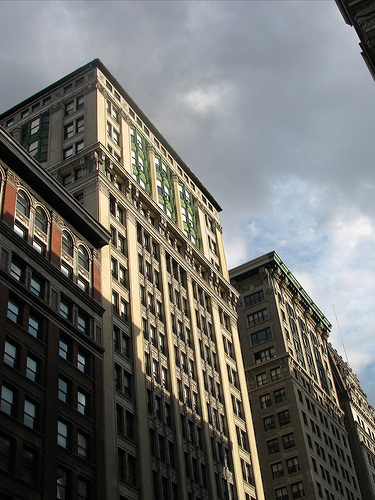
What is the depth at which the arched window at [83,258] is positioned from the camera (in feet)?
198

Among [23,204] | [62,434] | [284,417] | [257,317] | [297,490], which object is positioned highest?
[257,317]

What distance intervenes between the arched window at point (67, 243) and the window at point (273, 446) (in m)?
49.7

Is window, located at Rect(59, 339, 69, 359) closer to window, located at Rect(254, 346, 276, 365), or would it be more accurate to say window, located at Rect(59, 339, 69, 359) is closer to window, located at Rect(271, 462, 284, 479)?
window, located at Rect(271, 462, 284, 479)

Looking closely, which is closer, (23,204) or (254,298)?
(23,204)

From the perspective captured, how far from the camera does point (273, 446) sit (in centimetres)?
9450

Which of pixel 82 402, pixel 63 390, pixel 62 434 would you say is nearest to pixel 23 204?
pixel 63 390

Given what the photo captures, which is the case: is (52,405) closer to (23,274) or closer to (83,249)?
(23,274)

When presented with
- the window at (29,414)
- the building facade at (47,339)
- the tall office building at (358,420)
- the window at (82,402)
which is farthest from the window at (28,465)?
the tall office building at (358,420)

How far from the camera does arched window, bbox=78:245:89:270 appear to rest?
198 ft

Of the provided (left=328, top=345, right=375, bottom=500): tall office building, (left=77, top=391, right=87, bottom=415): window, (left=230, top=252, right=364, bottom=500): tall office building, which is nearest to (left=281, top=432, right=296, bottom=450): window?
(left=230, top=252, right=364, bottom=500): tall office building

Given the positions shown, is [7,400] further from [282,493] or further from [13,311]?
[282,493]

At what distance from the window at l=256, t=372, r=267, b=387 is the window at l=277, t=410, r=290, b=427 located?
20.9 ft

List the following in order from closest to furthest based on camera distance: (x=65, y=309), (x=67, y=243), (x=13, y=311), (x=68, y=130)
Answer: (x=13, y=311)
(x=65, y=309)
(x=67, y=243)
(x=68, y=130)

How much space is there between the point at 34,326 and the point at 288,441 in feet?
182
